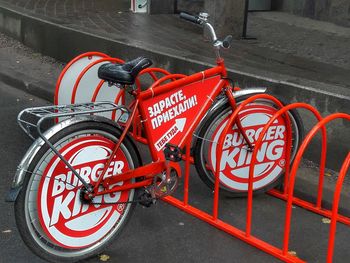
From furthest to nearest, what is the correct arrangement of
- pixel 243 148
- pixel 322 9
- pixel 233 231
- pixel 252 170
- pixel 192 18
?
pixel 322 9 → pixel 243 148 → pixel 192 18 → pixel 233 231 → pixel 252 170

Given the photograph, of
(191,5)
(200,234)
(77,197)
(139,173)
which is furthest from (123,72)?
(191,5)

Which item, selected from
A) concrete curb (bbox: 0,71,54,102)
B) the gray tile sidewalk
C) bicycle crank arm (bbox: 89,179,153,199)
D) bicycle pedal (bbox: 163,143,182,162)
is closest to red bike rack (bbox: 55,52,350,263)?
bicycle pedal (bbox: 163,143,182,162)

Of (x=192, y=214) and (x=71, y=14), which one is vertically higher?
(x=71, y=14)

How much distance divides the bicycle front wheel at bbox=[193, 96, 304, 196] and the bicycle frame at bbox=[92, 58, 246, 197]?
14 centimetres

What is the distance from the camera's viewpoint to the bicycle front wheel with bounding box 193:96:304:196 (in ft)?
14.9

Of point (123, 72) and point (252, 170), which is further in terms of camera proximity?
point (252, 170)

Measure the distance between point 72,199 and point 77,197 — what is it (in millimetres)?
36

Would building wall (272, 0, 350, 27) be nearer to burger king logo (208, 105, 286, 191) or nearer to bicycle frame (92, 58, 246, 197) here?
burger king logo (208, 105, 286, 191)

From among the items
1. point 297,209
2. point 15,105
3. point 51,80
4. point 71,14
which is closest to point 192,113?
point 297,209

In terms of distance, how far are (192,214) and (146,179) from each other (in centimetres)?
70

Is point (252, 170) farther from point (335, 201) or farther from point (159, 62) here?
point (159, 62)

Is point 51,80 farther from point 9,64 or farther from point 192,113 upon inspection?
point 192,113

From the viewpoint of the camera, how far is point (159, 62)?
6.96 metres

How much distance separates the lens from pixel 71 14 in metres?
10.6
